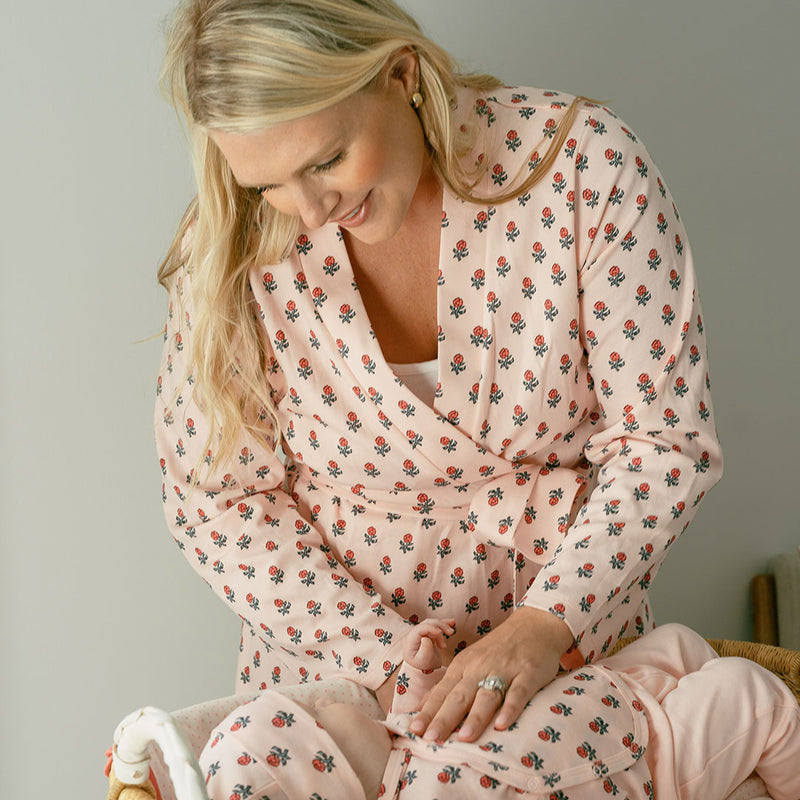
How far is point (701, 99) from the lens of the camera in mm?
2092

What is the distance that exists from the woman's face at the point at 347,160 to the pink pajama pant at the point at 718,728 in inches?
26.4

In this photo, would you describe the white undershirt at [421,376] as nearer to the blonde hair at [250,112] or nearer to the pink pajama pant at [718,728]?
the blonde hair at [250,112]

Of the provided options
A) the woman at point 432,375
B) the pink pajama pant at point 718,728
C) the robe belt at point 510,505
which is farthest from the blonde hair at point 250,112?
the pink pajama pant at point 718,728

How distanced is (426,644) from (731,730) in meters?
0.39

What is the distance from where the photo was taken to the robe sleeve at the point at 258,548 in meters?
1.47

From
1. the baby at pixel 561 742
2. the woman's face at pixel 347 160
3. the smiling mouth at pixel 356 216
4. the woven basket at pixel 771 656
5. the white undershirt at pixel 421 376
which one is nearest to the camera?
the baby at pixel 561 742

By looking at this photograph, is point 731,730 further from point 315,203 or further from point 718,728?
point 315,203

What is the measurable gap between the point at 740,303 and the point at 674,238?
888mm

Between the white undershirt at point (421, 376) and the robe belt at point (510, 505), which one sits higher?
the white undershirt at point (421, 376)

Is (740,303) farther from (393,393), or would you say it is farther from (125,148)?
(125,148)

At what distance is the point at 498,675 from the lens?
4.02ft

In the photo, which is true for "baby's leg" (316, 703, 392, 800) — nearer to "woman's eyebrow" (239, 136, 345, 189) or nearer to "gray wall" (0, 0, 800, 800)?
"woman's eyebrow" (239, 136, 345, 189)

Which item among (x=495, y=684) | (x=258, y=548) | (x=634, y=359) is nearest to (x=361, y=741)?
(x=495, y=684)

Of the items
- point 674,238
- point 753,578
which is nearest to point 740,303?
point 753,578
